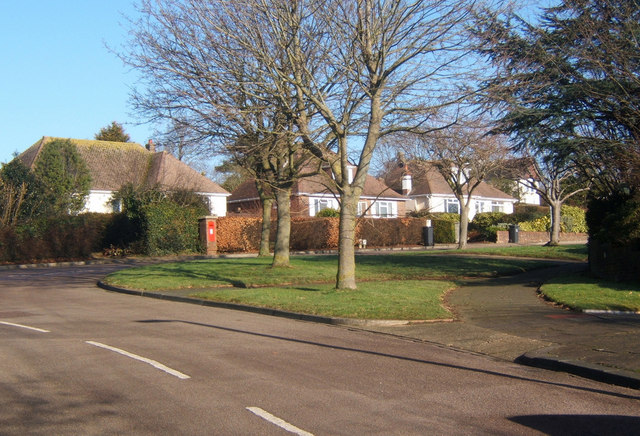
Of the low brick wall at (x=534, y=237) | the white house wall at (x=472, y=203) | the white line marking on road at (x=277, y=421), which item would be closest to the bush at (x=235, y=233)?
the low brick wall at (x=534, y=237)

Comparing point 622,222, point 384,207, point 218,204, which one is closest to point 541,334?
point 622,222

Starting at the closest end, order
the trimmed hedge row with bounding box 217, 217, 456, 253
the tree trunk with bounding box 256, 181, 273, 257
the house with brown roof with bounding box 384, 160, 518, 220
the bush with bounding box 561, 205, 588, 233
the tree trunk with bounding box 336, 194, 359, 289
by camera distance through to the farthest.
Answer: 1. the tree trunk with bounding box 336, 194, 359, 289
2. the tree trunk with bounding box 256, 181, 273, 257
3. the trimmed hedge row with bounding box 217, 217, 456, 253
4. the bush with bounding box 561, 205, 588, 233
5. the house with brown roof with bounding box 384, 160, 518, 220

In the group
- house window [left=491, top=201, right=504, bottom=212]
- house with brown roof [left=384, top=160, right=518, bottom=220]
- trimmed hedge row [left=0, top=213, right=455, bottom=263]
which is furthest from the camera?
house window [left=491, top=201, right=504, bottom=212]

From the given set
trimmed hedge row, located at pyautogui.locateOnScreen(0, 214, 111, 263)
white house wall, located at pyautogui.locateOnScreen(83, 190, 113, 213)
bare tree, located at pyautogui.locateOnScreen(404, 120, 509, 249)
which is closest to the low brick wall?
bare tree, located at pyautogui.locateOnScreen(404, 120, 509, 249)

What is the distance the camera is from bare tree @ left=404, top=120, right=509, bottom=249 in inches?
640

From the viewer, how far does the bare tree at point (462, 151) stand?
16.3 m

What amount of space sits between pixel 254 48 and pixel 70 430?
11809mm

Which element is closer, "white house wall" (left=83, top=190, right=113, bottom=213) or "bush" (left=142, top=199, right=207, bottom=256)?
"bush" (left=142, top=199, right=207, bottom=256)

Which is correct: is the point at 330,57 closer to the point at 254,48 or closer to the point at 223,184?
the point at 254,48

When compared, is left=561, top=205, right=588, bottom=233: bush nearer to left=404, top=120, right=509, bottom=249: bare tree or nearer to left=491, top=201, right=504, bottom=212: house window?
left=491, top=201, right=504, bottom=212: house window

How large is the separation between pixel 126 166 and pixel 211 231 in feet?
54.8

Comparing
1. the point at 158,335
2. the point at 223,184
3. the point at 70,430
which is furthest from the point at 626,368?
the point at 223,184

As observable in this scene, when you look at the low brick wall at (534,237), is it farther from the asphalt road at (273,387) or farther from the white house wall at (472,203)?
the asphalt road at (273,387)

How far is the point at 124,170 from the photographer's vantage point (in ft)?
170
